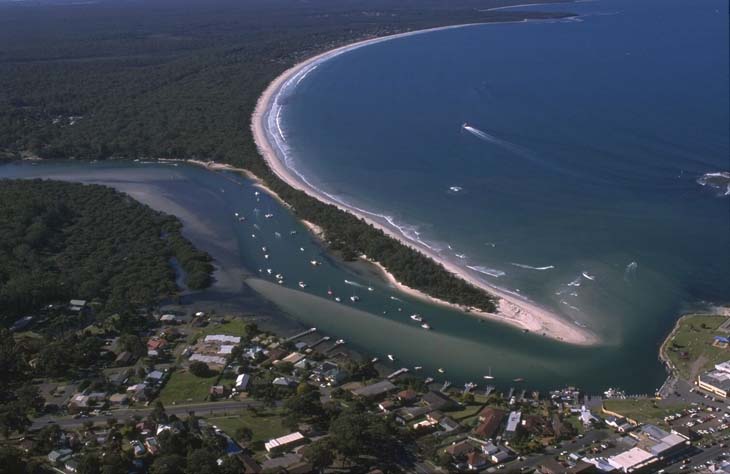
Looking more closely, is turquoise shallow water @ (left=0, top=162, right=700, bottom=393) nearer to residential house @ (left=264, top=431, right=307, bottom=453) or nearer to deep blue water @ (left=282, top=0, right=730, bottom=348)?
deep blue water @ (left=282, top=0, right=730, bottom=348)

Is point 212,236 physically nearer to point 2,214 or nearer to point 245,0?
point 2,214

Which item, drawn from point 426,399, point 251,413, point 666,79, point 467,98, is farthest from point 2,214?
point 666,79

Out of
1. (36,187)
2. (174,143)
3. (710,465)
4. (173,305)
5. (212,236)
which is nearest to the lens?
(710,465)

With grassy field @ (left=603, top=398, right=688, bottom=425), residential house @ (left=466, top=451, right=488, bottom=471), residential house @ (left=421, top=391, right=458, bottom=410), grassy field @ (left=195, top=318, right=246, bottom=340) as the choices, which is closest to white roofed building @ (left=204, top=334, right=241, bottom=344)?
grassy field @ (left=195, top=318, right=246, bottom=340)

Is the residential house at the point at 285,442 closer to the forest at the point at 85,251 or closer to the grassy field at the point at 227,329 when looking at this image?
the grassy field at the point at 227,329

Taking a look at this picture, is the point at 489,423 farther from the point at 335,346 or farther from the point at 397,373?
the point at 335,346

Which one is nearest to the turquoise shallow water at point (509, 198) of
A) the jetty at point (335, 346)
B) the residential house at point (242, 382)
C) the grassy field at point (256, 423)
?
the jetty at point (335, 346)

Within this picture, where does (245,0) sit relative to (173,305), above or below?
above
